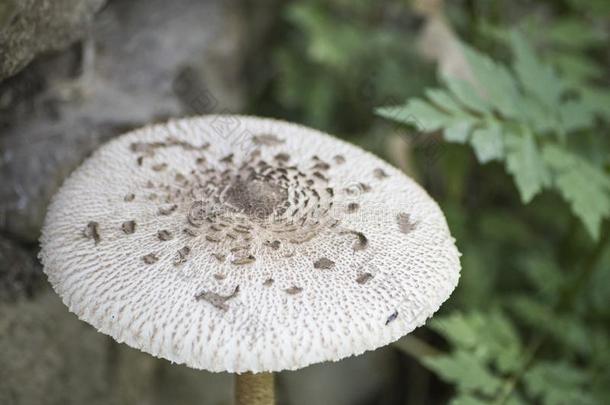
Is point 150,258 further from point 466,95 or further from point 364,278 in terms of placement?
point 466,95

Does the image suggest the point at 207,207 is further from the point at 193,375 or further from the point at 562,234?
the point at 562,234

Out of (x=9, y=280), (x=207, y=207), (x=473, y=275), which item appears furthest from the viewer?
(x=473, y=275)

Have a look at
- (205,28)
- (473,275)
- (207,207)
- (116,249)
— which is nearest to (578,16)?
(473,275)

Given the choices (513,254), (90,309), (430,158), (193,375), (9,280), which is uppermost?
(90,309)

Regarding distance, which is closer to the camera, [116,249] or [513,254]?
[116,249]

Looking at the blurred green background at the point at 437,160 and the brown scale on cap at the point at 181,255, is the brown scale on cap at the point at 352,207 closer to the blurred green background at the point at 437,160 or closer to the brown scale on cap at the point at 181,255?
the blurred green background at the point at 437,160

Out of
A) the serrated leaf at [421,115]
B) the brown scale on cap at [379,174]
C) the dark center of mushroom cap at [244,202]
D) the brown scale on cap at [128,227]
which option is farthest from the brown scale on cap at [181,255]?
the serrated leaf at [421,115]

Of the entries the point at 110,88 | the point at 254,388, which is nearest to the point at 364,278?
the point at 254,388
